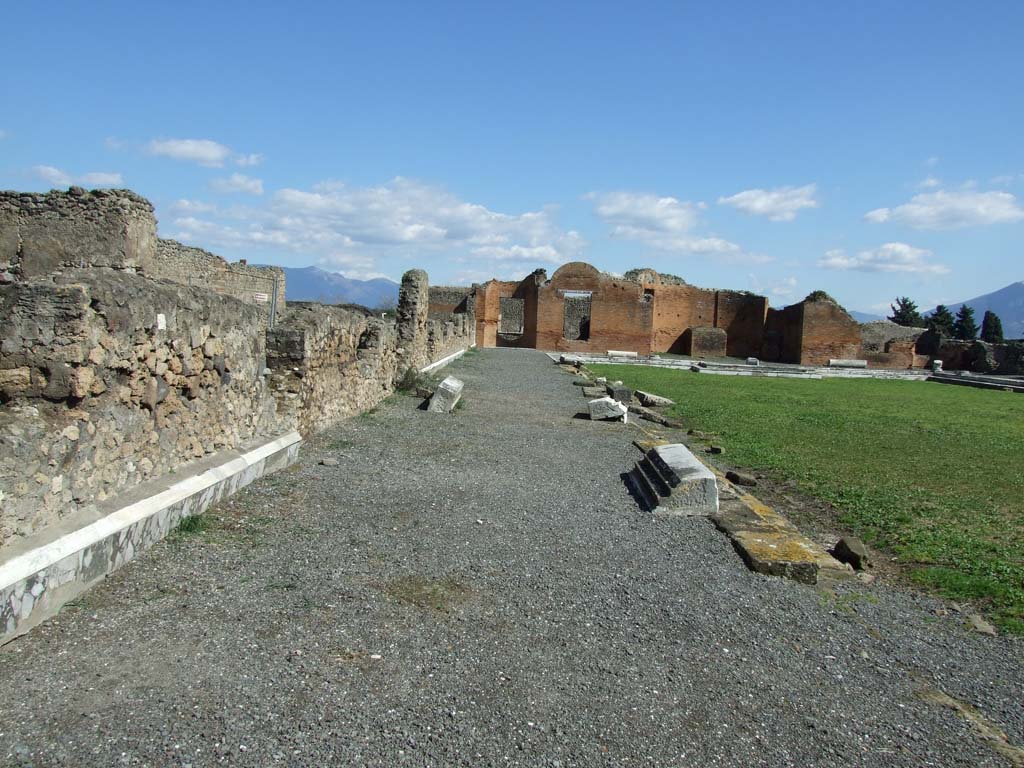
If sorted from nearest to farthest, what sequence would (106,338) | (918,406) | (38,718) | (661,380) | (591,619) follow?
(38,718), (591,619), (106,338), (918,406), (661,380)

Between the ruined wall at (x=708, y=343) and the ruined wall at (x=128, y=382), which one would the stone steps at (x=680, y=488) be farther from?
the ruined wall at (x=708, y=343)

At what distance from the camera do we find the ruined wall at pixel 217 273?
17594 millimetres

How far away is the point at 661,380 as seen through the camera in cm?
2355

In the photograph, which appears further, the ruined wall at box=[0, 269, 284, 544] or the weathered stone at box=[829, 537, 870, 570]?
the weathered stone at box=[829, 537, 870, 570]

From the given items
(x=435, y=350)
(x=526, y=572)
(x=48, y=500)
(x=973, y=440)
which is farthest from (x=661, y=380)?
(x=48, y=500)

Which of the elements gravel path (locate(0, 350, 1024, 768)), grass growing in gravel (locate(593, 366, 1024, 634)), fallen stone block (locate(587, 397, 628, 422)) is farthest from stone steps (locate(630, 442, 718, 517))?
fallen stone block (locate(587, 397, 628, 422))

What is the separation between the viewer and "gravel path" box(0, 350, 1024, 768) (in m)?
2.55

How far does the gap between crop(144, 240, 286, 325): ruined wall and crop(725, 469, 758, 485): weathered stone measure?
10.7 meters

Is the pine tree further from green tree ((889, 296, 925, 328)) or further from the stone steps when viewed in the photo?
the stone steps

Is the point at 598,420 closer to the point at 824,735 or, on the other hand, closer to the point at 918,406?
the point at 824,735

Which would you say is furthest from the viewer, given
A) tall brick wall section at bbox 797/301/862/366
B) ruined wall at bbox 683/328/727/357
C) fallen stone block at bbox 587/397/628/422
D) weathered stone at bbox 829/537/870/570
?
ruined wall at bbox 683/328/727/357

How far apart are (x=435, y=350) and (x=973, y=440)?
519 inches

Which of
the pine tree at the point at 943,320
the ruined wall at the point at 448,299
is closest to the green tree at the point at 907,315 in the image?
the pine tree at the point at 943,320

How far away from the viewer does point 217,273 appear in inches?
814
